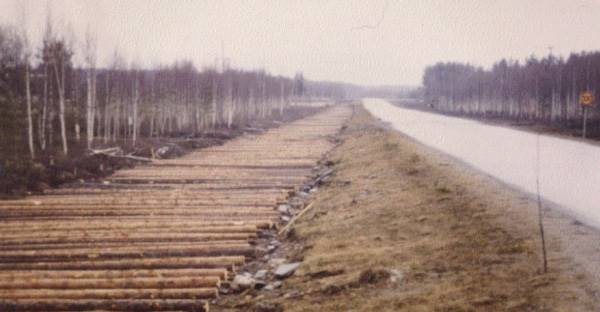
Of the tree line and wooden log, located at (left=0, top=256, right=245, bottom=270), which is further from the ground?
the tree line

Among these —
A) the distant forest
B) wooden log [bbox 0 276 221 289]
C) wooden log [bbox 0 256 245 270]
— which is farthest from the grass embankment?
A: the distant forest

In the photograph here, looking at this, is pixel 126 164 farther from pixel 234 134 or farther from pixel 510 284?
pixel 510 284

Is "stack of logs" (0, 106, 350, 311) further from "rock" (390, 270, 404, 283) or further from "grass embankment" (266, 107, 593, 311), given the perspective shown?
"rock" (390, 270, 404, 283)

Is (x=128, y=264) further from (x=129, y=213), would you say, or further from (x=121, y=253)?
(x=129, y=213)

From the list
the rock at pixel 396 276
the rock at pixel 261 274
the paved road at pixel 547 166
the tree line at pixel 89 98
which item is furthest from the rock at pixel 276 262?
the tree line at pixel 89 98

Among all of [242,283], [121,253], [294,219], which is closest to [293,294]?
[242,283]

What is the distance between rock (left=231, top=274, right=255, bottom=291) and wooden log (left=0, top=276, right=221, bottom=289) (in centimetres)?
28

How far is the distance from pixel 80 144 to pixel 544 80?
42700 millimetres

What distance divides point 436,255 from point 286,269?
8.54 ft

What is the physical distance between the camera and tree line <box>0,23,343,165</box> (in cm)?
2989

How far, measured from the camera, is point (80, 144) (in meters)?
31.5

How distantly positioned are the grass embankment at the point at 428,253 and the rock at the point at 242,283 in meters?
0.63

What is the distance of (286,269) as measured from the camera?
926cm

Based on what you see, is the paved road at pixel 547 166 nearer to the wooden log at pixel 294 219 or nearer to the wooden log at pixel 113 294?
the wooden log at pixel 294 219
